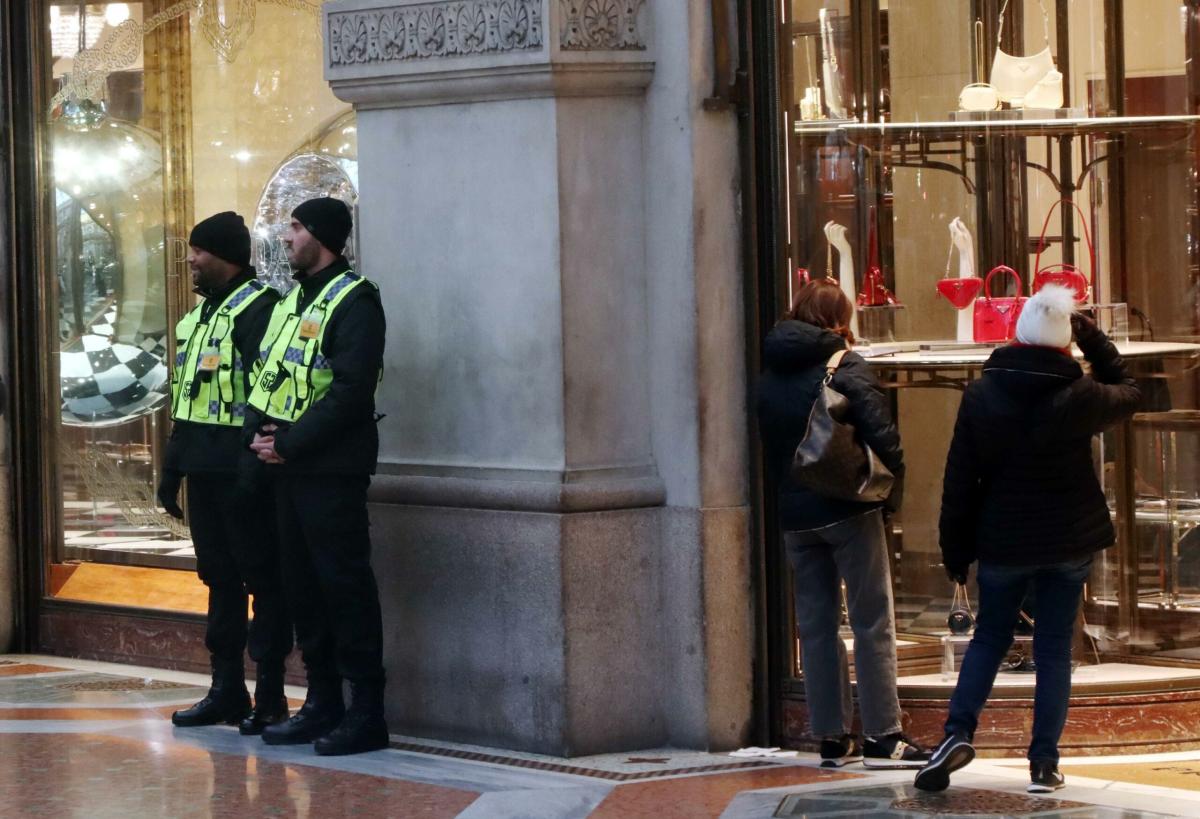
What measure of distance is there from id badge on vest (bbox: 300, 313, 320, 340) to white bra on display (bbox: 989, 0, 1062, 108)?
9.38 feet

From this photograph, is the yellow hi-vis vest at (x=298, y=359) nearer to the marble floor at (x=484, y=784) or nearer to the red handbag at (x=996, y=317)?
the marble floor at (x=484, y=784)

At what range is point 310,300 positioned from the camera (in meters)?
7.92

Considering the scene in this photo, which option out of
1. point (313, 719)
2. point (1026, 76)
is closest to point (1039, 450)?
point (1026, 76)

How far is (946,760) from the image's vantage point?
6.94m

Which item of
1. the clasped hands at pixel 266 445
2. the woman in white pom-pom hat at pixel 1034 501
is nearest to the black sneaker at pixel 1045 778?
the woman in white pom-pom hat at pixel 1034 501

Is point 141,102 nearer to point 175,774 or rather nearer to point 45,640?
point 45,640

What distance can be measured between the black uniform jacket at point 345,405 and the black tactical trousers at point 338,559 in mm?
88

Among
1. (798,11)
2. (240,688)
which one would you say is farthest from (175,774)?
(798,11)

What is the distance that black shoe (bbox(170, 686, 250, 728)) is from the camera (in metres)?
8.56

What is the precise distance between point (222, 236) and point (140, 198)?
1.96 m

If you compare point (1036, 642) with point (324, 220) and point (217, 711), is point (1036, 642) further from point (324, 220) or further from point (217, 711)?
point (217, 711)

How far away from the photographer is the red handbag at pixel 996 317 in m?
8.18

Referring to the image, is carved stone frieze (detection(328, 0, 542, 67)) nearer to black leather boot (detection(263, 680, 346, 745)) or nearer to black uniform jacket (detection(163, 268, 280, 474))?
black uniform jacket (detection(163, 268, 280, 474))

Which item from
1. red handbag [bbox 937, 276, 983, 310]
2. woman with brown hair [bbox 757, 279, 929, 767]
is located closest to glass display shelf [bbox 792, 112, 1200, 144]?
red handbag [bbox 937, 276, 983, 310]
